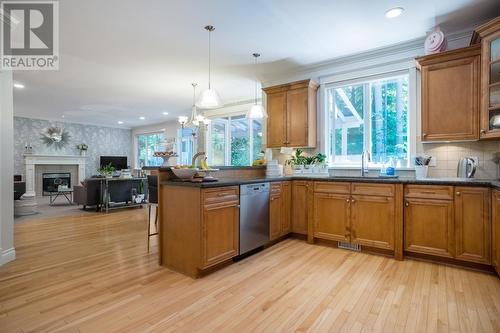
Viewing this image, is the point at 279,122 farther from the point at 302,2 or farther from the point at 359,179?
the point at 302,2

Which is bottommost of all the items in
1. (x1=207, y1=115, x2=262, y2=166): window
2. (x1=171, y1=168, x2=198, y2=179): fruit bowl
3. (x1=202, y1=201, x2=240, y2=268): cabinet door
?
(x1=202, y1=201, x2=240, y2=268): cabinet door

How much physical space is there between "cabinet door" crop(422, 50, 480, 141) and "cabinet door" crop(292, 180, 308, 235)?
168 centimetres

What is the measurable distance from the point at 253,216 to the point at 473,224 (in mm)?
2336

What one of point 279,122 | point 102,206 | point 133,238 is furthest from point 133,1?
point 102,206

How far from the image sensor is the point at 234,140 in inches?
283

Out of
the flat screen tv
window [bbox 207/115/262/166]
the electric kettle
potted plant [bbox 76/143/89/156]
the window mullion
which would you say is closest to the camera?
the electric kettle

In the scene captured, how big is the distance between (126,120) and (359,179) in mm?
9152

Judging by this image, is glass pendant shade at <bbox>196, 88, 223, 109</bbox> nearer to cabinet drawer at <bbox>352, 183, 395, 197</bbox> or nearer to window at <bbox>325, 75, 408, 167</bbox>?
cabinet drawer at <bbox>352, 183, 395, 197</bbox>

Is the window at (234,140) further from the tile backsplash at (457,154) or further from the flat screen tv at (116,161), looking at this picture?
the flat screen tv at (116,161)

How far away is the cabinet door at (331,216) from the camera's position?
3.42 m

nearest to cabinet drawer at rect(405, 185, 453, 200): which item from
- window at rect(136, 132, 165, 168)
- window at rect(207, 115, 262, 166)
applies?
window at rect(207, 115, 262, 166)

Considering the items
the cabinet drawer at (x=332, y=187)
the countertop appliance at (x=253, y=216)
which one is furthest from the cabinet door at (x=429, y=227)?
the countertop appliance at (x=253, y=216)

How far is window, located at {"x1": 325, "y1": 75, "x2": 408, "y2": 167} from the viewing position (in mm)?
3760

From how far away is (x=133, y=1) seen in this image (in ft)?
8.72
